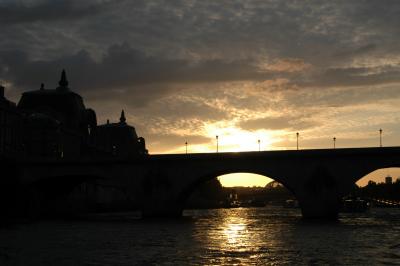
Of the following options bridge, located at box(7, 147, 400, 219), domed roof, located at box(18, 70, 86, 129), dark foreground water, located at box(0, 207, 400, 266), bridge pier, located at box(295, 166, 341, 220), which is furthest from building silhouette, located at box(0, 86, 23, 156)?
dark foreground water, located at box(0, 207, 400, 266)

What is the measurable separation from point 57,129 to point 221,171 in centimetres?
5656

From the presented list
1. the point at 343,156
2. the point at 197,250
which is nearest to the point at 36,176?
the point at 343,156

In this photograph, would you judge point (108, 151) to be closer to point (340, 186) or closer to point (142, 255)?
point (340, 186)

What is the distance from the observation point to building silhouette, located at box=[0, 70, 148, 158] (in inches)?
5167

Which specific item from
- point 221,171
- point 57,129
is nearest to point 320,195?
point 221,171

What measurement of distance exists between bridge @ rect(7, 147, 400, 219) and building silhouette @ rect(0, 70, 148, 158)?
12153mm

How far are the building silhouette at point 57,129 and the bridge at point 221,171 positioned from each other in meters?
12.2

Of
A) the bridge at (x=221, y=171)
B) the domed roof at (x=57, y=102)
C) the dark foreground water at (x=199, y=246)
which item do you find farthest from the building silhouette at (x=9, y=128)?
the dark foreground water at (x=199, y=246)

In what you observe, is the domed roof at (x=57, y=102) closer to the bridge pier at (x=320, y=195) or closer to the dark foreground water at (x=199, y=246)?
the bridge pier at (x=320, y=195)

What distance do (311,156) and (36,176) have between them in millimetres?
42574

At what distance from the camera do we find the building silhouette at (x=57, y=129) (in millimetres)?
131250

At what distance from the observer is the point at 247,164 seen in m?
92.7

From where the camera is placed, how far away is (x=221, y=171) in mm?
94812

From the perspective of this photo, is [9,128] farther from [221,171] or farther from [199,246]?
[199,246]
